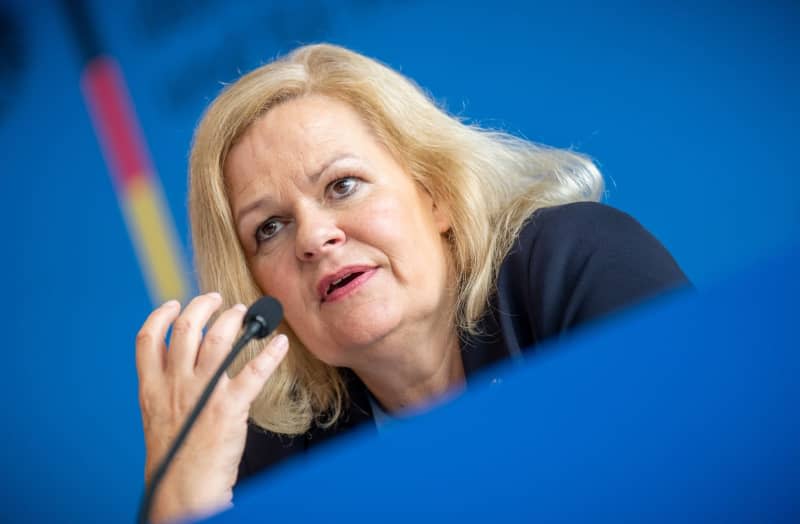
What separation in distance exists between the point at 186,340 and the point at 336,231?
0.27 m

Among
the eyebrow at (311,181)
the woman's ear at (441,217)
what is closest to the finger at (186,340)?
the eyebrow at (311,181)

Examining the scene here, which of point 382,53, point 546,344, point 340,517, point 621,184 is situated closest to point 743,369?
point 340,517

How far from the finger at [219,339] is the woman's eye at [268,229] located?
0.30 metres

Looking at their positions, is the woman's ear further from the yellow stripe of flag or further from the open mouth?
the yellow stripe of flag

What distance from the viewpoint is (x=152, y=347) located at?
992 millimetres

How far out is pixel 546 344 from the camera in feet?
3.58

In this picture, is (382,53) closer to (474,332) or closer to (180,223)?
(180,223)

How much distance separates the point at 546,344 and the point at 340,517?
2.49ft

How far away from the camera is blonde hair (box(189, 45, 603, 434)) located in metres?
1.25

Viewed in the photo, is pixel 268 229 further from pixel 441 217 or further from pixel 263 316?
pixel 263 316

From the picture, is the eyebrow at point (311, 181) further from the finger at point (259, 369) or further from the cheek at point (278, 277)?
the finger at point (259, 369)

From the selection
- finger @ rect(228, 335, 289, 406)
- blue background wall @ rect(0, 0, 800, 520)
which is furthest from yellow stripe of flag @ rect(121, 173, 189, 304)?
finger @ rect(228, 335, 289, 406)

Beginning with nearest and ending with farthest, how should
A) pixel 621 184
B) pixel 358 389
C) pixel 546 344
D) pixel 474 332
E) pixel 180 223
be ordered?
1. pixel 546 344
2. pixel 474 332
3. pixel 358 389
4. pixel 621 184
5. pixel 180 223

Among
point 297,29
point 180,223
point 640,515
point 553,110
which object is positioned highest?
point 297,29
